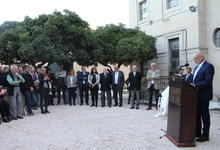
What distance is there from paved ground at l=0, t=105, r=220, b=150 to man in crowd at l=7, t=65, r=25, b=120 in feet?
1.57

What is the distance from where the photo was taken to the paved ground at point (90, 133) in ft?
22.0

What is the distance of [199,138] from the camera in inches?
274

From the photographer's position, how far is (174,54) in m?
18.9

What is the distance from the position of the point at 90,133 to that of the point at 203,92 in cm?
309

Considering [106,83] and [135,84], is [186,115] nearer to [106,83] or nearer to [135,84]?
[135,84]

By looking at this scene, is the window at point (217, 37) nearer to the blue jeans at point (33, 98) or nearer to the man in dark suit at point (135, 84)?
the man in dark suit at point (135, 84)

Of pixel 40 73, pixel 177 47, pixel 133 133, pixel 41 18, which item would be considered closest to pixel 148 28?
pixel 177 47

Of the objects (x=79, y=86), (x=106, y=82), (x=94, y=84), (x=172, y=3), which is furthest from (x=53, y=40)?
(x=172, y=3)

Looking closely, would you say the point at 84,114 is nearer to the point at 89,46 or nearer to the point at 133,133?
the point at 133,133

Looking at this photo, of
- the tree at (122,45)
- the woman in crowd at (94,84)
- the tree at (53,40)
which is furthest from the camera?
the tree at (122,45)

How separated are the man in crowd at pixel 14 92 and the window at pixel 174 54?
10.5m

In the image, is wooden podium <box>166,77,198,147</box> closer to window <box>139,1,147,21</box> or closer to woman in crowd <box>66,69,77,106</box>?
woman in crowd <box>66,69,77,106</box>

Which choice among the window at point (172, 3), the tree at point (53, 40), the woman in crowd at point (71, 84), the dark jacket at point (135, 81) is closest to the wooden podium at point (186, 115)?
the dark jacket at point (135, 81)

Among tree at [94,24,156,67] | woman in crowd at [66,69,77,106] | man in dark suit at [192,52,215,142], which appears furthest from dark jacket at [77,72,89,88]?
man in dark suit at [192,52,215,142]
